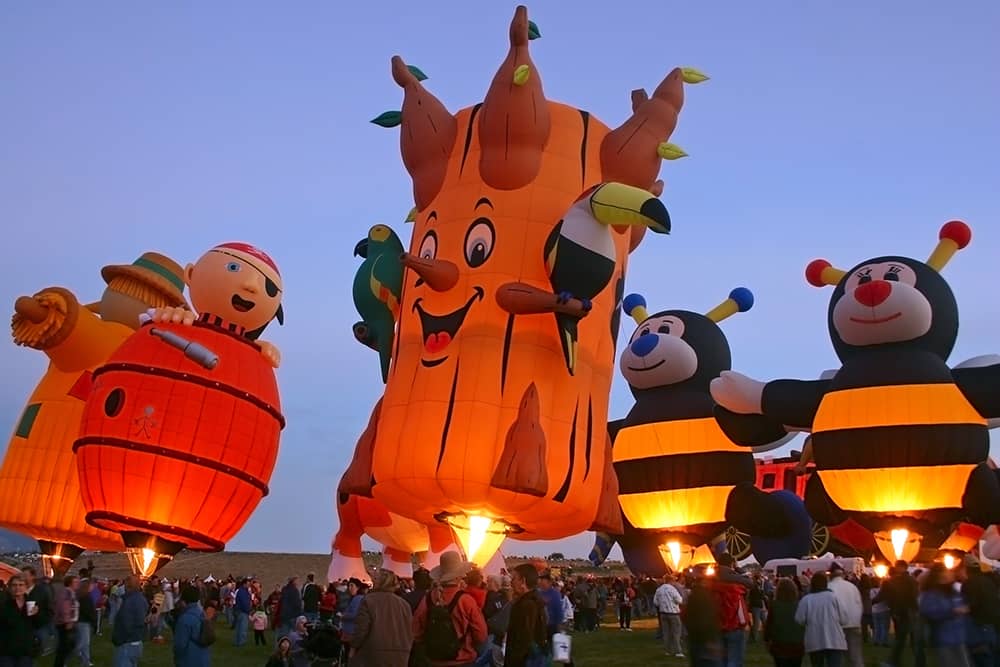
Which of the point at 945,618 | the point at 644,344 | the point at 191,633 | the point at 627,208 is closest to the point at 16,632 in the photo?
the point at 191,633

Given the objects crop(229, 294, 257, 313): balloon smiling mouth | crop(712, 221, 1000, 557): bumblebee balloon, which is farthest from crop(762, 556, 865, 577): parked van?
crop(229, 294, 257, 313): balloon smiling mouth

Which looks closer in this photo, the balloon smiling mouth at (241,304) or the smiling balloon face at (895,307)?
the balloon smiling mouth at (241,304)

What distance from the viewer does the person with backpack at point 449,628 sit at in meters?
5.70

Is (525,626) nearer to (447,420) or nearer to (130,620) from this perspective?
(130,620)

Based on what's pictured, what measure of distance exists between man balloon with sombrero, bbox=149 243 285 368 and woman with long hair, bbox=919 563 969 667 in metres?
10.1

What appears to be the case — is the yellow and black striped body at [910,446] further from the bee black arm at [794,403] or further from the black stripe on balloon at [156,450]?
the black stripe on balloon at [156,450]

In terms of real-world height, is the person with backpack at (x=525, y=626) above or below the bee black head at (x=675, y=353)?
below

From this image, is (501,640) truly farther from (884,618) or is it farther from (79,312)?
(79,312)

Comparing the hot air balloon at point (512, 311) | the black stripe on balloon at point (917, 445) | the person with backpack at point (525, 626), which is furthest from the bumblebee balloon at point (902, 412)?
the person with backpack at point (525, 626)

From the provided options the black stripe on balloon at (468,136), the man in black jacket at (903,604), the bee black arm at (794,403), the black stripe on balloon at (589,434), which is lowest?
the man in black jacket at (903,604)

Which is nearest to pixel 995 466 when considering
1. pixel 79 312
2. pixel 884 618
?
pixel 884 618

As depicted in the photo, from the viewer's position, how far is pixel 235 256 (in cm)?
1459

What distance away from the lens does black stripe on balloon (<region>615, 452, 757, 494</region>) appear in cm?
1842

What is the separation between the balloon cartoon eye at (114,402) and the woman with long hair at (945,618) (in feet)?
32.4
